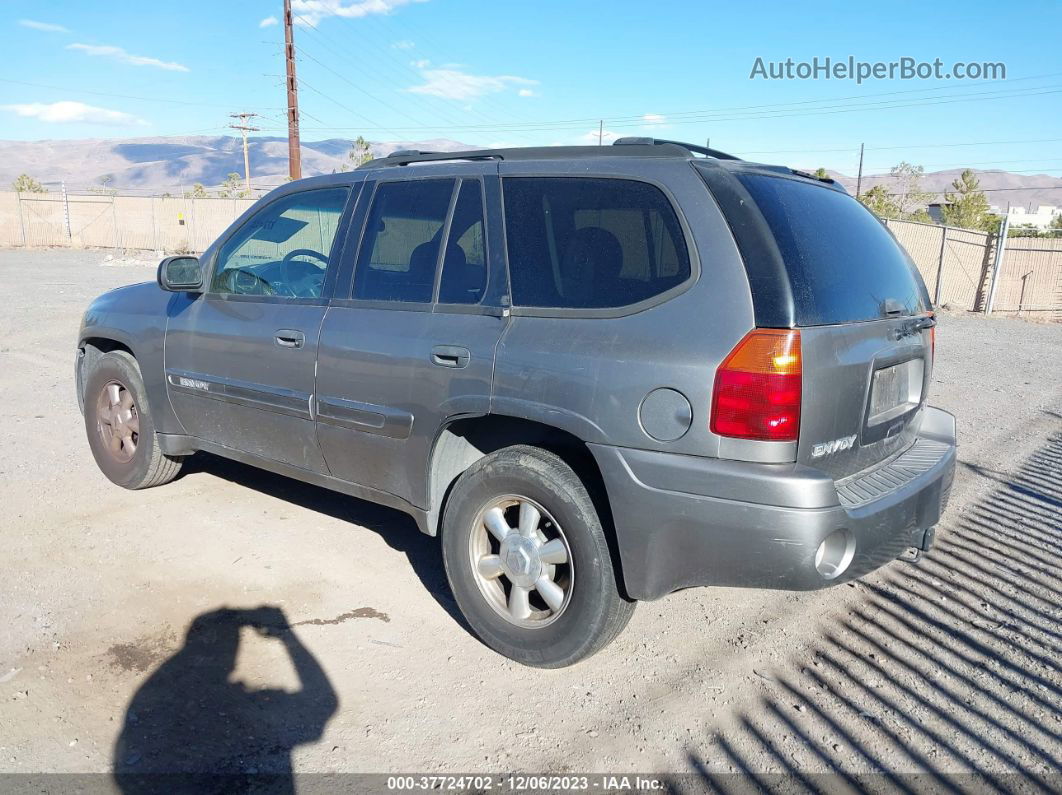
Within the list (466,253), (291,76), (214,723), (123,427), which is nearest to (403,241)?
(466,253)

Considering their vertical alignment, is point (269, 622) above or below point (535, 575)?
below

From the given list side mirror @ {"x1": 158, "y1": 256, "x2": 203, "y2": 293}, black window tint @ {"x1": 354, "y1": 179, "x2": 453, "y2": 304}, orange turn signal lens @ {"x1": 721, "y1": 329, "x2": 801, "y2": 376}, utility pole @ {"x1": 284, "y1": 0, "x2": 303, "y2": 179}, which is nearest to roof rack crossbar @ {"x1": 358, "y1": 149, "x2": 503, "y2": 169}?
black window tint @ {"x1": 354, "y1": 179, "x2": 453, "y2": 304}

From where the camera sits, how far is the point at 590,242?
3.17m

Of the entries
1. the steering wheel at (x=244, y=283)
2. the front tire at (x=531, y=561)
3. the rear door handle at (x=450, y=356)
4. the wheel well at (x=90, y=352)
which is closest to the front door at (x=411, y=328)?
the rear door handle at (x=450, y=356)

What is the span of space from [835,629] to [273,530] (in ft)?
10.0

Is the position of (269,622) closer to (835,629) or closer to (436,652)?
(436,652)

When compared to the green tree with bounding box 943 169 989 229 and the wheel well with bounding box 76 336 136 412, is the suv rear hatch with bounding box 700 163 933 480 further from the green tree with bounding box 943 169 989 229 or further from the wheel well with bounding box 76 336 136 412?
the green tree with bounding box 943 169 989 229

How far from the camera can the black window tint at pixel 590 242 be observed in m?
2.97

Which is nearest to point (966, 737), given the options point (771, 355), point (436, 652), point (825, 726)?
point (825, 726)

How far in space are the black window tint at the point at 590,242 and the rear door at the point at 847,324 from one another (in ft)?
1.23

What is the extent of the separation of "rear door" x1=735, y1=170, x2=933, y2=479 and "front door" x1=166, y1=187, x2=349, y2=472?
2.18 m

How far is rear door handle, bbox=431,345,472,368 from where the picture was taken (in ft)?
10.9

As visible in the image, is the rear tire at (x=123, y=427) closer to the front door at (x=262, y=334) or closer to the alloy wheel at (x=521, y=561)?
the front door at (x=262, y=334)

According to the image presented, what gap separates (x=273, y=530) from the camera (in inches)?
185
